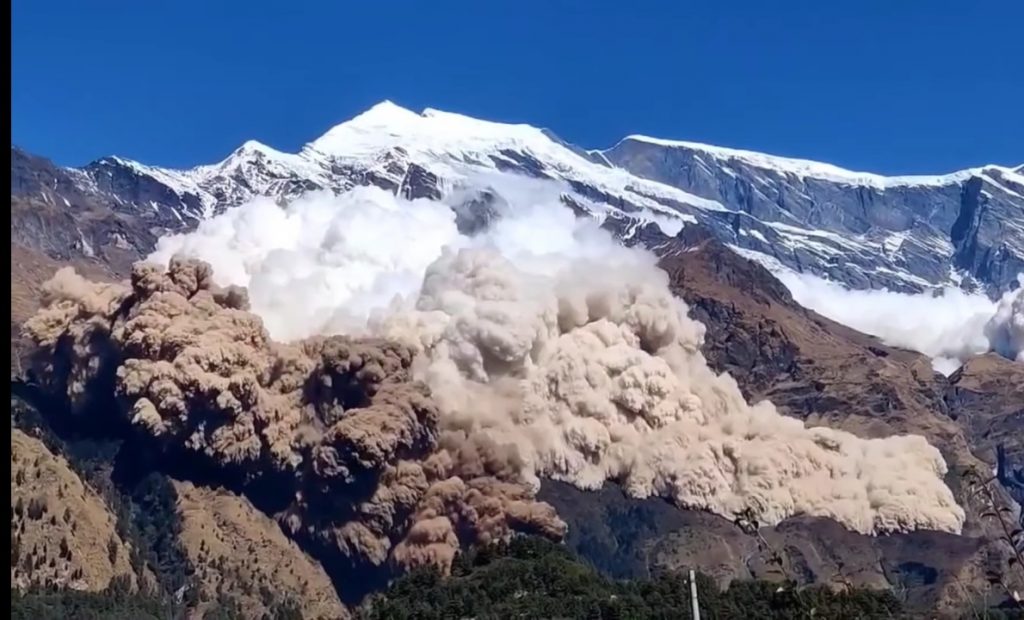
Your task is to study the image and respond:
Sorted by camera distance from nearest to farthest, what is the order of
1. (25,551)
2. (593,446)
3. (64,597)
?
(64,597) → (25,551) → (593,446)

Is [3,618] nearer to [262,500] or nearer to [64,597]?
[64,597]

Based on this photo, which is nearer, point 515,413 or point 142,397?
point 142,397

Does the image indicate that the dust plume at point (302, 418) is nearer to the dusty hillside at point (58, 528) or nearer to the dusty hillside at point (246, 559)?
the dusty hillside at point (246, 559)

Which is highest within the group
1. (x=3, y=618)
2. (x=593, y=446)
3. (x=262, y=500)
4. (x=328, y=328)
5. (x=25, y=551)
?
(x=328, y=328)

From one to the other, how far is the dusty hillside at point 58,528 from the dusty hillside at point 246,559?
25.8ft

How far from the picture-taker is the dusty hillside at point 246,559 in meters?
150

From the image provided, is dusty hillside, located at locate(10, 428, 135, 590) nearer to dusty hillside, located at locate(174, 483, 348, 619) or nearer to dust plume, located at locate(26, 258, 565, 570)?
dusty hillside, located at locate(174, 483, 348, 619)

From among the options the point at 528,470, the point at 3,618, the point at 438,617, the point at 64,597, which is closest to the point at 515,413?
the point at 528,470

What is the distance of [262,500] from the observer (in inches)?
6535

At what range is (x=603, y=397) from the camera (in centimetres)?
18100

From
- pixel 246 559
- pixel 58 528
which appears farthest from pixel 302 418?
pixel 58 528

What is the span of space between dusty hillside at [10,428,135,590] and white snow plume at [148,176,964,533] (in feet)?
119

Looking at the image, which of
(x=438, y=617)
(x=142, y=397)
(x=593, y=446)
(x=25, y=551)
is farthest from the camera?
(x=593, y=446)

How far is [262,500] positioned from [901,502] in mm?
81125
